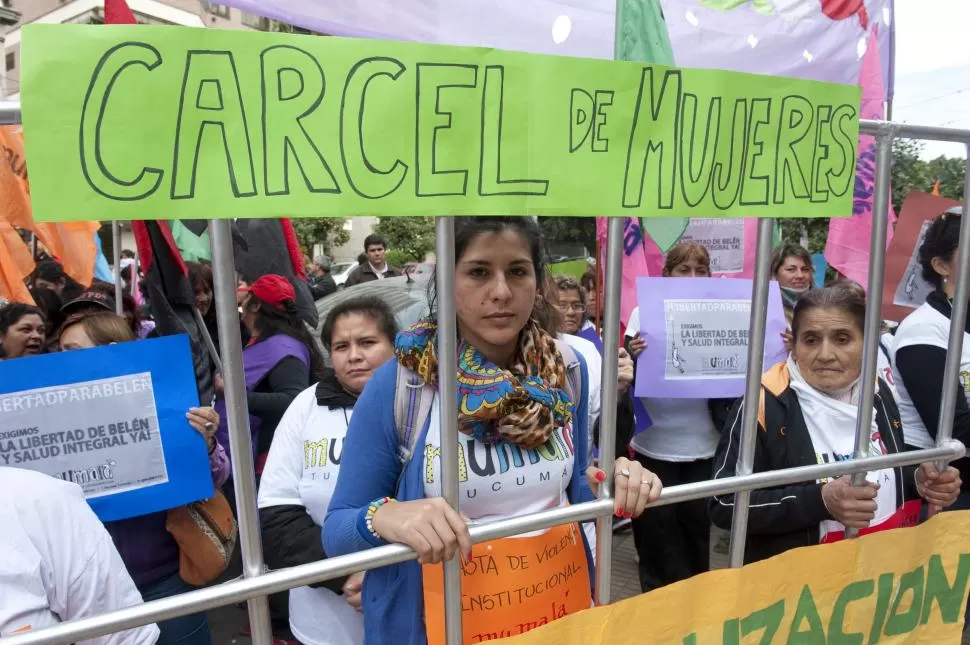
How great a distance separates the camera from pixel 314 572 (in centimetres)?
106

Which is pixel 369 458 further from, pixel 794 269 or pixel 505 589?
pixel 794 269

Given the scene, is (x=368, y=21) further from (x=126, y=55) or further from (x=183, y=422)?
(x=126, y=55)

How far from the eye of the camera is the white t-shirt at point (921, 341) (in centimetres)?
226

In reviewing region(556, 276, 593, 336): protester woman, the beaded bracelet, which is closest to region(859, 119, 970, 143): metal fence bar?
the beaded bracelet

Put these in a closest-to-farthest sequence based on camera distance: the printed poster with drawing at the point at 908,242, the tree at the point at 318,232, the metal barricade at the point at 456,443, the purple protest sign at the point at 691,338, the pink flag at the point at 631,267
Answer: the metal barricade at the point at 456,443 < the printed poster with drawing at the point at 908,242 < the purple protest sign at the point at 691,338 < the pink flag at the point at 631,267 < the tree at the point at 318,232

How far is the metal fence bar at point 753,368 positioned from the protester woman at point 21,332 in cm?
295

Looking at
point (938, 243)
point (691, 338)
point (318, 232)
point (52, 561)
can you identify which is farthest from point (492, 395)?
point (318, 232)

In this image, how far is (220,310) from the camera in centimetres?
101

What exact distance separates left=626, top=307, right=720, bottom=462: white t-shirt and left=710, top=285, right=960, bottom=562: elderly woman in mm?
1005

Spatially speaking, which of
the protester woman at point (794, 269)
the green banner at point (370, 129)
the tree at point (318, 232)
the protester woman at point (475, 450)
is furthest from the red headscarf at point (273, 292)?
the tree at point (318, 232)

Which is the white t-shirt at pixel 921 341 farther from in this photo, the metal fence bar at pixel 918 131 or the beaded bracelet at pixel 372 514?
the beaded bracelet at pixel 372 514

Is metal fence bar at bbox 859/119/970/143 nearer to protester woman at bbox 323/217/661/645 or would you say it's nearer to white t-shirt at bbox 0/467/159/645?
protester woman at bbox 323/217/661/645

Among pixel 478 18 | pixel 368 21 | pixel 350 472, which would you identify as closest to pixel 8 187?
pixel 368 21

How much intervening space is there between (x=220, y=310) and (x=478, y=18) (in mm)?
2736
